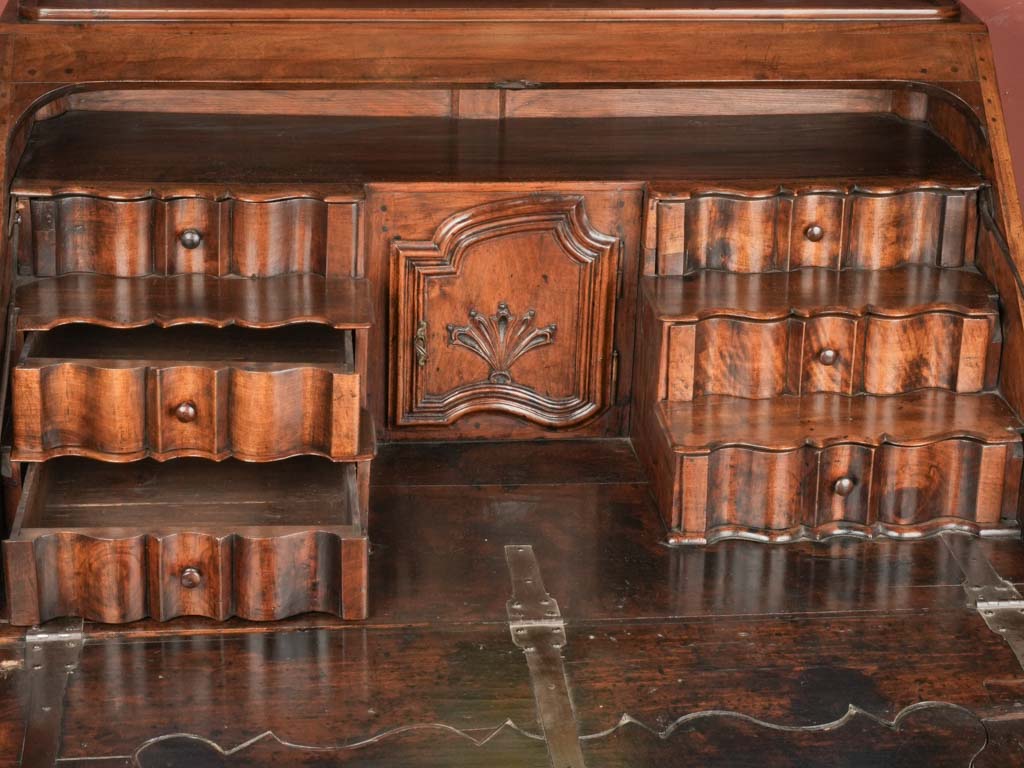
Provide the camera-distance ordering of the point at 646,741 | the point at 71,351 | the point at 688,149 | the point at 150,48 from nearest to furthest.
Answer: the point at 646,741 < the point at 71,351 < the point at 150,48 < the point at 688,149

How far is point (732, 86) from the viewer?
335 centimetres

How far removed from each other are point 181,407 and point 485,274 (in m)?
Result: 0.77

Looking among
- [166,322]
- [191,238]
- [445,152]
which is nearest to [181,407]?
[166,322]

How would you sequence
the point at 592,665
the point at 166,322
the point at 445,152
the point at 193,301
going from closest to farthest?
the point at 592,665 < the point at 166,322 < the point at 193,301 < the point at 445,152

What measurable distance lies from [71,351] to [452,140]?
0.97 meters

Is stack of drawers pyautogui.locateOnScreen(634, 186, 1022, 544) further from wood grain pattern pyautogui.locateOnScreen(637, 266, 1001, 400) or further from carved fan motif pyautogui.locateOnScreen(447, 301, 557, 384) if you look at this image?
carved fan motif pyautogui.locateOnScreen(447, 301, 557, 384)

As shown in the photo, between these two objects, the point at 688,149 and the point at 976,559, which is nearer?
the point at 976,559

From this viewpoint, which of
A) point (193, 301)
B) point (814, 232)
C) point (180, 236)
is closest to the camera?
point (193, 301)

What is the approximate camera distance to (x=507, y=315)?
3.33m

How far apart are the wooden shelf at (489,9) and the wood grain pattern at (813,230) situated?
0.41 metres

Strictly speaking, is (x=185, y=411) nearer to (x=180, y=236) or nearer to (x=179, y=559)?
(x=179, y=559)

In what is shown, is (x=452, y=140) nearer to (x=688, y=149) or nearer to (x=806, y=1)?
(x=688, y=149)

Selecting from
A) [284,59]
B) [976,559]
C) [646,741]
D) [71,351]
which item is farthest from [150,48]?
[976,559]

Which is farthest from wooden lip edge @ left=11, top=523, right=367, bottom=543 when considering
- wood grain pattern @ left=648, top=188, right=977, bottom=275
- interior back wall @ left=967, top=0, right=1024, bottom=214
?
interior back wall @ left=967, top=0, right=1024, bottom=214
